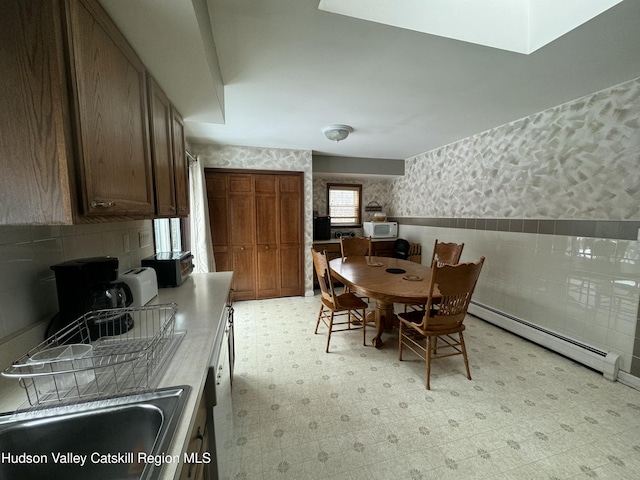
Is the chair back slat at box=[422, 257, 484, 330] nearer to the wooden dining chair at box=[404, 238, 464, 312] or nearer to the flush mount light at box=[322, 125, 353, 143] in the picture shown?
the wooden dining chair at box=[404, 238, 464, 312]

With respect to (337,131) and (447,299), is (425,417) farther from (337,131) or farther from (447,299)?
(337,131)

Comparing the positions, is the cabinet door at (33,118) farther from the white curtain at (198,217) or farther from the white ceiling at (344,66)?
the white curtain at (198,217)

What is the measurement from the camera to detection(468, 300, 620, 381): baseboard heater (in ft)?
6.52

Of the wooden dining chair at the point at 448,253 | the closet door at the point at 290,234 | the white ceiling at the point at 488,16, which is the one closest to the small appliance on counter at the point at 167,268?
the white ceiling at the point at 488,16

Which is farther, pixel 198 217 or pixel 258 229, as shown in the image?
pixel 258 229

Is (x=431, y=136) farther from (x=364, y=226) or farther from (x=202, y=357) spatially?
(x=202, y=357)

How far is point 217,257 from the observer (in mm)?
3666

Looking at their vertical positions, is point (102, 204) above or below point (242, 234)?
above

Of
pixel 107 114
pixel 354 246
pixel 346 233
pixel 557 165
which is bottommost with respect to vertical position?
pixel 354 246

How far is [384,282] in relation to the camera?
2.23 metres

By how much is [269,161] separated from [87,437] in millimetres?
3484

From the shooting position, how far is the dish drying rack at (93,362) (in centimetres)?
71

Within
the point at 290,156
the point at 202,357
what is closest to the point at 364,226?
the point at 290,156

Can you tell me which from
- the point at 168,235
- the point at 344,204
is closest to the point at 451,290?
the point at 168,235
